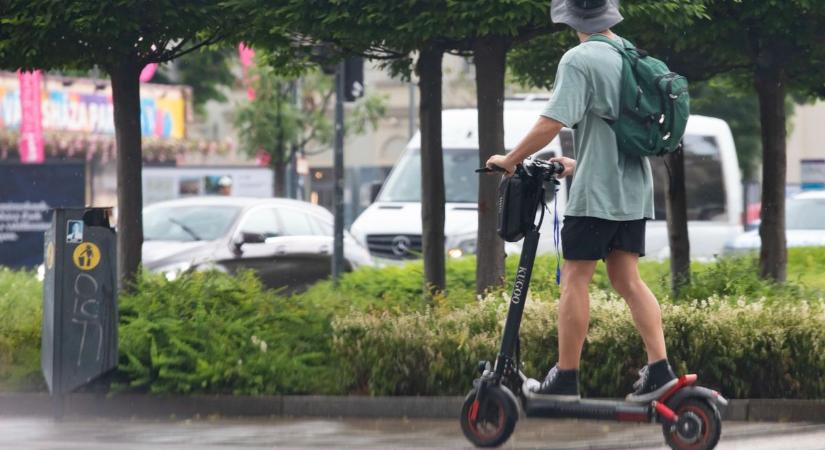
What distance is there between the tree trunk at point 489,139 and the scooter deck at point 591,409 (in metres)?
4.52

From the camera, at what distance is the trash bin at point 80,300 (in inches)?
352

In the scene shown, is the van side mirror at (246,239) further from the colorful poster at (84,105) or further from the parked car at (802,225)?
the colorful poster at (84,105)

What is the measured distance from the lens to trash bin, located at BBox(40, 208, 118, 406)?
895cm

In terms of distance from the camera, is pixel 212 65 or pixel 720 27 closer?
pixel 720 27

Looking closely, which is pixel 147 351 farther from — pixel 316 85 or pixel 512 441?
pixel 316 85

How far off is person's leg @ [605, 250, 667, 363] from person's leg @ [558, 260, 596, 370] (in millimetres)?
98

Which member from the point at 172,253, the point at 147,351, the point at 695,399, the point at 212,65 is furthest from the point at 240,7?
the point at 212,65

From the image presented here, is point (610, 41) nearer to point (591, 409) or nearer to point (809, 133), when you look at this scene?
point (591, 409)

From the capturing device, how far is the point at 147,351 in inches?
371

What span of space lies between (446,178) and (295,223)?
238 centimetres

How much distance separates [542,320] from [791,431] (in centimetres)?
161

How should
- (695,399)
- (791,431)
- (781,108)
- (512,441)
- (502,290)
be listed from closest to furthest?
(695,399) → (512,441) → (791,431) → (502,290) → (781,108)

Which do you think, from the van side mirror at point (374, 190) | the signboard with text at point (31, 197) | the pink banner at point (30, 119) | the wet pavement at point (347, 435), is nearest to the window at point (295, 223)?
the signboard with text at point (31, 197)

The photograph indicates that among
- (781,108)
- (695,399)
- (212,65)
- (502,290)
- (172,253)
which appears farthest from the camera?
(212,65)
